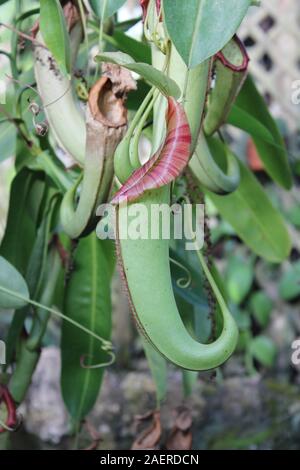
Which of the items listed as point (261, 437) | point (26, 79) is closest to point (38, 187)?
point (26, 79)

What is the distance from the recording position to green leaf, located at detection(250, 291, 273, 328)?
242cm

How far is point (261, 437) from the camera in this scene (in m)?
1.80

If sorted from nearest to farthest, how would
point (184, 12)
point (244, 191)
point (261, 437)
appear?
point (184, 12) → point (244, 191) → point (261, 437)

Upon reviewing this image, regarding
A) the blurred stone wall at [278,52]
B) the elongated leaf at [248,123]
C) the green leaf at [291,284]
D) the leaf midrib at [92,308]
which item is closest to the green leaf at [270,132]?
the elongated leaf at [248,123]

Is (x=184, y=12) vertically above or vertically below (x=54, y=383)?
above

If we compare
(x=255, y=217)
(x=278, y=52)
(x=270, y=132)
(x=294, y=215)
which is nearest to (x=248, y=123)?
(x=270, y=132)

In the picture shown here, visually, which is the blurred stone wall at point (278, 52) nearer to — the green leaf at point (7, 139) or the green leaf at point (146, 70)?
the green leaf at point (7, 139)

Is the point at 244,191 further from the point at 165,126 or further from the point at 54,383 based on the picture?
the point at 54,383

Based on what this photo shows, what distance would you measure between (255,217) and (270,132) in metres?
0.17

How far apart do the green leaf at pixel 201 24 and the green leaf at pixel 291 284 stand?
1.92 m

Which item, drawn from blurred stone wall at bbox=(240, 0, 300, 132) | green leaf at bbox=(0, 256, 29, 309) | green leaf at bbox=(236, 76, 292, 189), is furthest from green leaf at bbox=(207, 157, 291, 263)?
blurred stone wall at bbox=(240, 0, 300, 132)

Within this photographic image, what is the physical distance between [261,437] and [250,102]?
1.16 m

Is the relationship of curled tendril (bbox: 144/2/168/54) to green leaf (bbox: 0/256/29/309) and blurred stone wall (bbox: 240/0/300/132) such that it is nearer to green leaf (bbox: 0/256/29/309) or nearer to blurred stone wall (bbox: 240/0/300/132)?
green leaf (bbox: 0/256/29/309)

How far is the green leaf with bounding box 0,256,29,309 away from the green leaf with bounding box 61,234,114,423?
234mm
